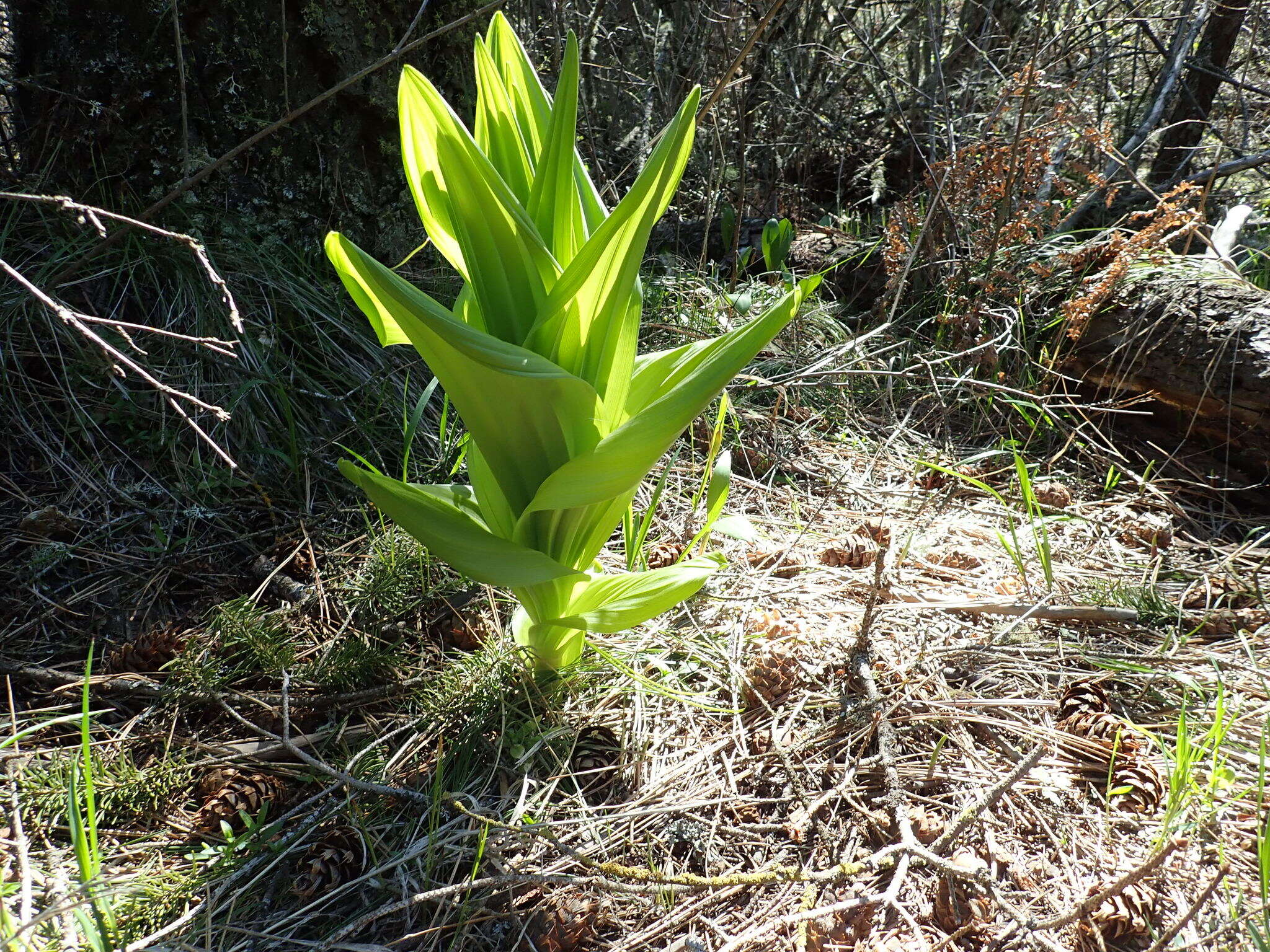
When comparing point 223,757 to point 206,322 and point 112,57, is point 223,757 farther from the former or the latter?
point 112,57

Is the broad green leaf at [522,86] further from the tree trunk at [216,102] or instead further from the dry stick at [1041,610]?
the dry stick at [1041,610]

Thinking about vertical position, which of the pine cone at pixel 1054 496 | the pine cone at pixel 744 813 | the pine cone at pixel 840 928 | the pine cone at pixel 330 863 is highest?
the pine cone at pixel 330 863

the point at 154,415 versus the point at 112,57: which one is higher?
the point at 112,57

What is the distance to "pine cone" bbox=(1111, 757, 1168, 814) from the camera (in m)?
1.12

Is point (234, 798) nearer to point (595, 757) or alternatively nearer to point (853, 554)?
point (595, 757)

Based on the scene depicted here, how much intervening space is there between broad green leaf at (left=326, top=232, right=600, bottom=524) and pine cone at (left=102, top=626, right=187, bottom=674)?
2.18 ft

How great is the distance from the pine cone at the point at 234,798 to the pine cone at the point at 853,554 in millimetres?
1120

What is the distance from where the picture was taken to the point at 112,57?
173 cm

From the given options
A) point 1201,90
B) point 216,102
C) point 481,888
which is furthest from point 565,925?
point 1201,90

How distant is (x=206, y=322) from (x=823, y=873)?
165 cm

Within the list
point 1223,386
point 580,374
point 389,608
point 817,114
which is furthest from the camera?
point 817,114

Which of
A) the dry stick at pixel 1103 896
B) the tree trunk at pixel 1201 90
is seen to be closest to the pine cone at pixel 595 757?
the dry stick at pixel 1103 896

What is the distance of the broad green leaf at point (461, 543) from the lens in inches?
39.7

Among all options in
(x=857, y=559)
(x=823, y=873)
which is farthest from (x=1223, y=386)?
(x=823, y=873)
